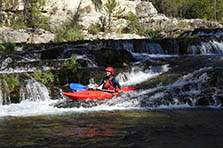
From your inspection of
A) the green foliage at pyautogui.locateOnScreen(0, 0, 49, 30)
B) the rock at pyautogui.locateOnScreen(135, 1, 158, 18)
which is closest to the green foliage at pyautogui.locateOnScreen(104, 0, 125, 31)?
the rock at pyautogui.locateOnScreen(135, 1, 158, 18)

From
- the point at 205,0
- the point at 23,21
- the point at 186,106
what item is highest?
the point at 205,0

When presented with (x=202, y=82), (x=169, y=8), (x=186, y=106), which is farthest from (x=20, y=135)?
(x=169, y=8)

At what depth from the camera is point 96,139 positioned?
147 inches

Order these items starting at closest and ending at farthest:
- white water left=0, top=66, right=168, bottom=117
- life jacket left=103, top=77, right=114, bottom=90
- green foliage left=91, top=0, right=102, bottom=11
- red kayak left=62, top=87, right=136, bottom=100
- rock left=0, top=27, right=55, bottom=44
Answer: white water left=0, top=66, right=168, bottom=117, red kayak left=62, top=87, right=136, bottom=100, life jacket left=103, top=77, right=114, bottom=90, rock left=0, top=27, right=55, bottom=44, green foliage left=91, top=0, right=102, bottom=11

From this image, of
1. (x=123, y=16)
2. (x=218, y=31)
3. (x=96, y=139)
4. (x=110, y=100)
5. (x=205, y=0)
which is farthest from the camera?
(x=205, y=0)

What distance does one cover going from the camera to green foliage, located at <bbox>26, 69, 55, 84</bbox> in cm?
912

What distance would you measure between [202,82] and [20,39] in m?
16.0

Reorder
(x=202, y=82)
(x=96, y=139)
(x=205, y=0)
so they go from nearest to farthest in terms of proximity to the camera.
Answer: (x=96, y=139) → (x=202, y=82) → (x=205, y=0)

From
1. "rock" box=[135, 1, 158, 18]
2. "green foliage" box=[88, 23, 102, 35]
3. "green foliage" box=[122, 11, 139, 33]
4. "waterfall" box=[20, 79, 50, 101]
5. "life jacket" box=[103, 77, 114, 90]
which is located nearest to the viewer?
"life jacket" box=[103, 77, 114, 90]

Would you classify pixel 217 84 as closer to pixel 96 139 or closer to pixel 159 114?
pixel 159 114

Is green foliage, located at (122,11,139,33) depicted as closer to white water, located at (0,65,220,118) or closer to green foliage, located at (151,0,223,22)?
green foliage, located at (151,0,223,22)

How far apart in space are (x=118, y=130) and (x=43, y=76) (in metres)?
5.67

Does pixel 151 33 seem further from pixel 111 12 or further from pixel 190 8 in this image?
pixel 190 8

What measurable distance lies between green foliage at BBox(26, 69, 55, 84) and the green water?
11.4ft
